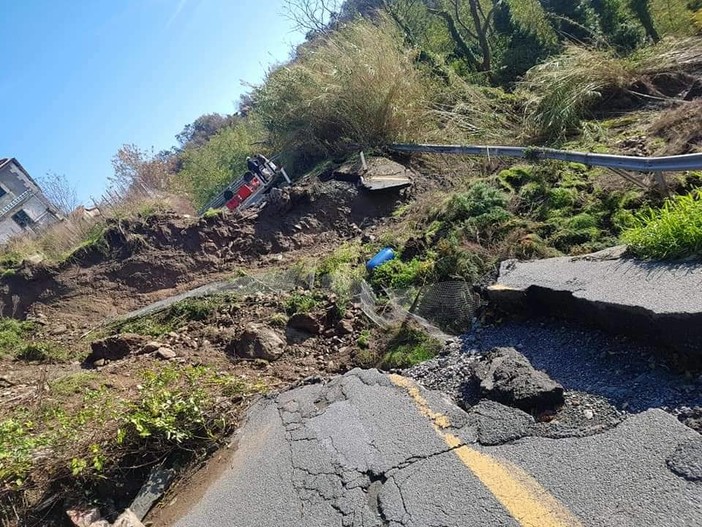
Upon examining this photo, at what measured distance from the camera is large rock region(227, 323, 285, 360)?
5102 mm

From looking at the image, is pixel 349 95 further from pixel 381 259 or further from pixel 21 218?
pixel 21 218

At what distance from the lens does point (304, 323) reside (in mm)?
5492

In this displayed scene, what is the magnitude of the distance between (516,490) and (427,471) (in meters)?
0.51

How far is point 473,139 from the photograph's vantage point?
910 cm

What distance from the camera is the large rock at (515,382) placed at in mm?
2678

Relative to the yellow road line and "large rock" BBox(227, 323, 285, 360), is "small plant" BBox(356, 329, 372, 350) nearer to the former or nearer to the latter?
"large rock" BBox(227, 323, 285, 360)

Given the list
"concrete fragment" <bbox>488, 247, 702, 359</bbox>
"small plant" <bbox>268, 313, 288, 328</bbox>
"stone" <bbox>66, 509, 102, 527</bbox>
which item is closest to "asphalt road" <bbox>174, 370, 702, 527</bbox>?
"concrete fragment" <bbox>488, 247, 702, 359</bbox>

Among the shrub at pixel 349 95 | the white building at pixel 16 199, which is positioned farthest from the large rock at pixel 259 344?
the white building at pixel 16 199

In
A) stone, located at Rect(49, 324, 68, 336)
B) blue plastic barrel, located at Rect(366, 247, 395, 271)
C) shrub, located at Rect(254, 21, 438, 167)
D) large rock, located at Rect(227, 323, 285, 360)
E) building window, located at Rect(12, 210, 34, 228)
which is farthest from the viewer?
building window, located at Rect(12, 210, 34, 228)

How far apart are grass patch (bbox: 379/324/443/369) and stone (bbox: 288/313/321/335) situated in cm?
125

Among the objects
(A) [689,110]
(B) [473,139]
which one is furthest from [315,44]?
(A) [689,110]

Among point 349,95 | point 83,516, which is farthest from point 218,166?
point 83,516

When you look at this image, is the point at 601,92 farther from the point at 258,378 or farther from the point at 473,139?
the point at 258,378

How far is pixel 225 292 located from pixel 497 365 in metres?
5.41
